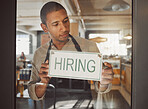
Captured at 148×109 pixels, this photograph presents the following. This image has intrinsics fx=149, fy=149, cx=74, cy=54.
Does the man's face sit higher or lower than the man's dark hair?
lower

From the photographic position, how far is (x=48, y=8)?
1033mm

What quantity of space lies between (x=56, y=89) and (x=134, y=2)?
0.78 metres

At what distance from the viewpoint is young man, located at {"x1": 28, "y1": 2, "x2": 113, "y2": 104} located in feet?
3.30

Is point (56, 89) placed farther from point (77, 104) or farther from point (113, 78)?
point (113, 78)

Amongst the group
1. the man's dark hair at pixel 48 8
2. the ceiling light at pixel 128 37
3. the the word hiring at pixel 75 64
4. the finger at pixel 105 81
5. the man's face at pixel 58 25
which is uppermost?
the man's dark hair at pixel 48 8

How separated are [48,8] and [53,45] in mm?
258

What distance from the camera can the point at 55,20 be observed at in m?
1.03

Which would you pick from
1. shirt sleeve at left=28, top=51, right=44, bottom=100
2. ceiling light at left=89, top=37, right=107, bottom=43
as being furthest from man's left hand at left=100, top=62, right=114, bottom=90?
shirt sleeve at left=28, top=51, right=44, bottom=100

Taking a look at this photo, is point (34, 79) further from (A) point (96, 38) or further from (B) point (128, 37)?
(B) point (128, 37)

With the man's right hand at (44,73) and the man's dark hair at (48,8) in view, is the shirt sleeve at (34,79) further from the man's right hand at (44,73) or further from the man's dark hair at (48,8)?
the man's dark hair at (48,8)

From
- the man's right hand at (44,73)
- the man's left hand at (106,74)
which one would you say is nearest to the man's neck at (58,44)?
the man's right hand at (44,73)

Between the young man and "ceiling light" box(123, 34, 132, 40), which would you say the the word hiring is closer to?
the young man

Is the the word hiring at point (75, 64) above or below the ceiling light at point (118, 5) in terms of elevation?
below

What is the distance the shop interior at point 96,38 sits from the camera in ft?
3.25
